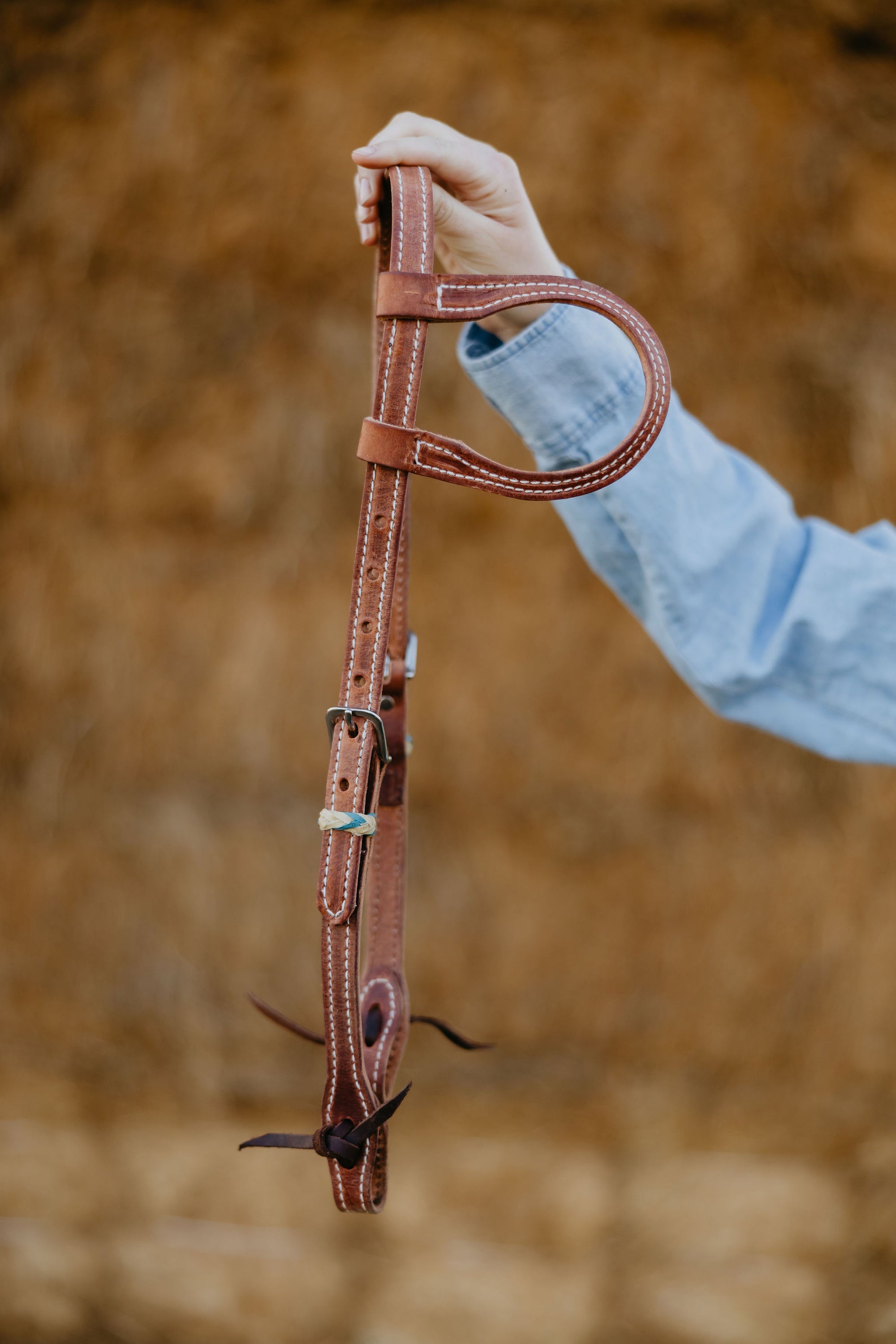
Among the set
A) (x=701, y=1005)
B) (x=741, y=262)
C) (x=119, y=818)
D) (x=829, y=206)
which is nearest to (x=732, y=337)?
(x=741, y=262)

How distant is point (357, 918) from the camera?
498 millimetres

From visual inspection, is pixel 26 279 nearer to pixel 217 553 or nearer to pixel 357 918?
pixel 217 553

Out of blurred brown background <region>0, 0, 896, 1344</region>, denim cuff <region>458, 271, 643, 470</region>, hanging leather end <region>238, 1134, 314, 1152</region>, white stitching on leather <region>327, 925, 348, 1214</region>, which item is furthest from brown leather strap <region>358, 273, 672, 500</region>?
blurred brown background <region>0, 0, 896, 1344</region>

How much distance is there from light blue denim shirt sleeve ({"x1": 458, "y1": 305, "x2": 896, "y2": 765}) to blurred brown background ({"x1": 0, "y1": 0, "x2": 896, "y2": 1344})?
610 mm

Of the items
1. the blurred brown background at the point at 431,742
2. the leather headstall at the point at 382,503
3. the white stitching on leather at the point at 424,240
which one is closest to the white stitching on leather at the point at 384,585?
the leather headstall at the point at 382,503

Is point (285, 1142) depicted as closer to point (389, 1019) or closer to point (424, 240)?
point (389, 1019)

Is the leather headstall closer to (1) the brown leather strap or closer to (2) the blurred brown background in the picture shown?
(1) the brown leather strap

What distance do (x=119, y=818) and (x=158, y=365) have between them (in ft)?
2.26

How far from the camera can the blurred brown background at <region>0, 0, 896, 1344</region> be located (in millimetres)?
1192

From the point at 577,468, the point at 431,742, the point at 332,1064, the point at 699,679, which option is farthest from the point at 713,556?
the point at 431,742

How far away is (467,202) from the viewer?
22.4 inches

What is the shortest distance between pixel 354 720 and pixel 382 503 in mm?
125

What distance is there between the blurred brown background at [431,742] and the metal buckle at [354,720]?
81 centimetres

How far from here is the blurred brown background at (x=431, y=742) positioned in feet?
3.91
